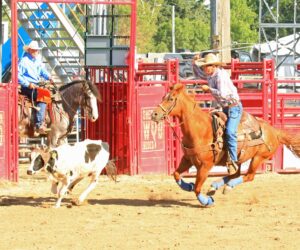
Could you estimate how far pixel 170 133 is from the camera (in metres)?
16.6

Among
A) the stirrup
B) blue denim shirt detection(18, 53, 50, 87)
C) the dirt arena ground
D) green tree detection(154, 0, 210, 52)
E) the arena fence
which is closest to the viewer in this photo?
the dirt arena ground

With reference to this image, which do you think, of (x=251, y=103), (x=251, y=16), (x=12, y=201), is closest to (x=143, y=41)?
(x=251, y=16)

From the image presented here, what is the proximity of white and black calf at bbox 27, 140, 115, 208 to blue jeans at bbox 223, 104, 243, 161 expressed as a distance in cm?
162

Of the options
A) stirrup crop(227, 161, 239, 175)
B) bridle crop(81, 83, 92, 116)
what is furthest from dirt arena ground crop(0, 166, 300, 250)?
bridle crop(81, 83, 92, 116)

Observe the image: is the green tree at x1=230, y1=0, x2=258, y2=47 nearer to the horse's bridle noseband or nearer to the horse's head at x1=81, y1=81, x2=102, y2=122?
the horse's head at x1=81, y1=81, x2=102, y2=122

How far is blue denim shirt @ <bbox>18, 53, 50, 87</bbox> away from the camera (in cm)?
1573

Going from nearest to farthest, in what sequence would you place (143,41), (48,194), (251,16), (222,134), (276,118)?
(222,134) → (48,194) → (276,118) → (143,41) → (251,16)

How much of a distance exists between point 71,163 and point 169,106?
4.73 feet

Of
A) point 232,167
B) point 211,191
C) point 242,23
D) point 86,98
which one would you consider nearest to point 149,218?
point 211,191

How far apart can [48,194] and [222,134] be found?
9.24 ft

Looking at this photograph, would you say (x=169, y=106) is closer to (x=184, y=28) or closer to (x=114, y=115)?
(x=114, y=115)

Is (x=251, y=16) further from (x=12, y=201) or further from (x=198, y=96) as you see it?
(x=12, y=201)

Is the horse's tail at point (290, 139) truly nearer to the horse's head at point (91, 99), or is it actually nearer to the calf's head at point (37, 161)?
the calf's head at point (37, 161)

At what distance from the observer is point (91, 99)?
52.5ft
